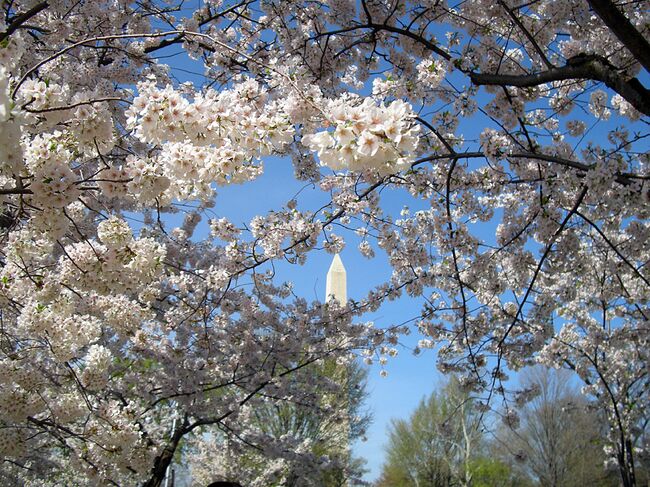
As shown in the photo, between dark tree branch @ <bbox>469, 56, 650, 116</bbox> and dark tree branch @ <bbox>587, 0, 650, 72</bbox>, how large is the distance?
20cm

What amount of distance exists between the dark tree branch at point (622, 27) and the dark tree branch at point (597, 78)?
0.67 feet

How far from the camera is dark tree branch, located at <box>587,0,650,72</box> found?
9.95ft

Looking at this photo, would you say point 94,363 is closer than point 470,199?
Yes

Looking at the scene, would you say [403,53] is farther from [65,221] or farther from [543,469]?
[543,469]

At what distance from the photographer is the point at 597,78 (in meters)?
3.51

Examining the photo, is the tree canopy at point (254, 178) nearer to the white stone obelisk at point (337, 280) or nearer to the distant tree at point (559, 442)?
the distant tree at point (559, 442)

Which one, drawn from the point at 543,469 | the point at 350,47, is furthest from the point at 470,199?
the point at 543,469

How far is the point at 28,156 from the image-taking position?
7.91 ft

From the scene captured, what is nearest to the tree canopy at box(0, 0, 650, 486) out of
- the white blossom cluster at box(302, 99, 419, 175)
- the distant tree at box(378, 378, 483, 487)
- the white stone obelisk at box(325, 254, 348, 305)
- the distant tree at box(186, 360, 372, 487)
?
the white blossom cluster at box(302, 99, 419, 175)

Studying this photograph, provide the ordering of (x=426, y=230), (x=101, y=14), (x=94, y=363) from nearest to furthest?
(x=94, y=363)
(x=101, y=14)
(x=426, y=230)

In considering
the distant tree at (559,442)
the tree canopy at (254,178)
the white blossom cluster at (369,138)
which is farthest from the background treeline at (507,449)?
the white blossom cluster at (369,138)

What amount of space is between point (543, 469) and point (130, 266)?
21.3 metres

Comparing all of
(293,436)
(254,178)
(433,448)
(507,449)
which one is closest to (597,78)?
(254,178)

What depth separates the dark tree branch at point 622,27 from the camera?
3033mm
